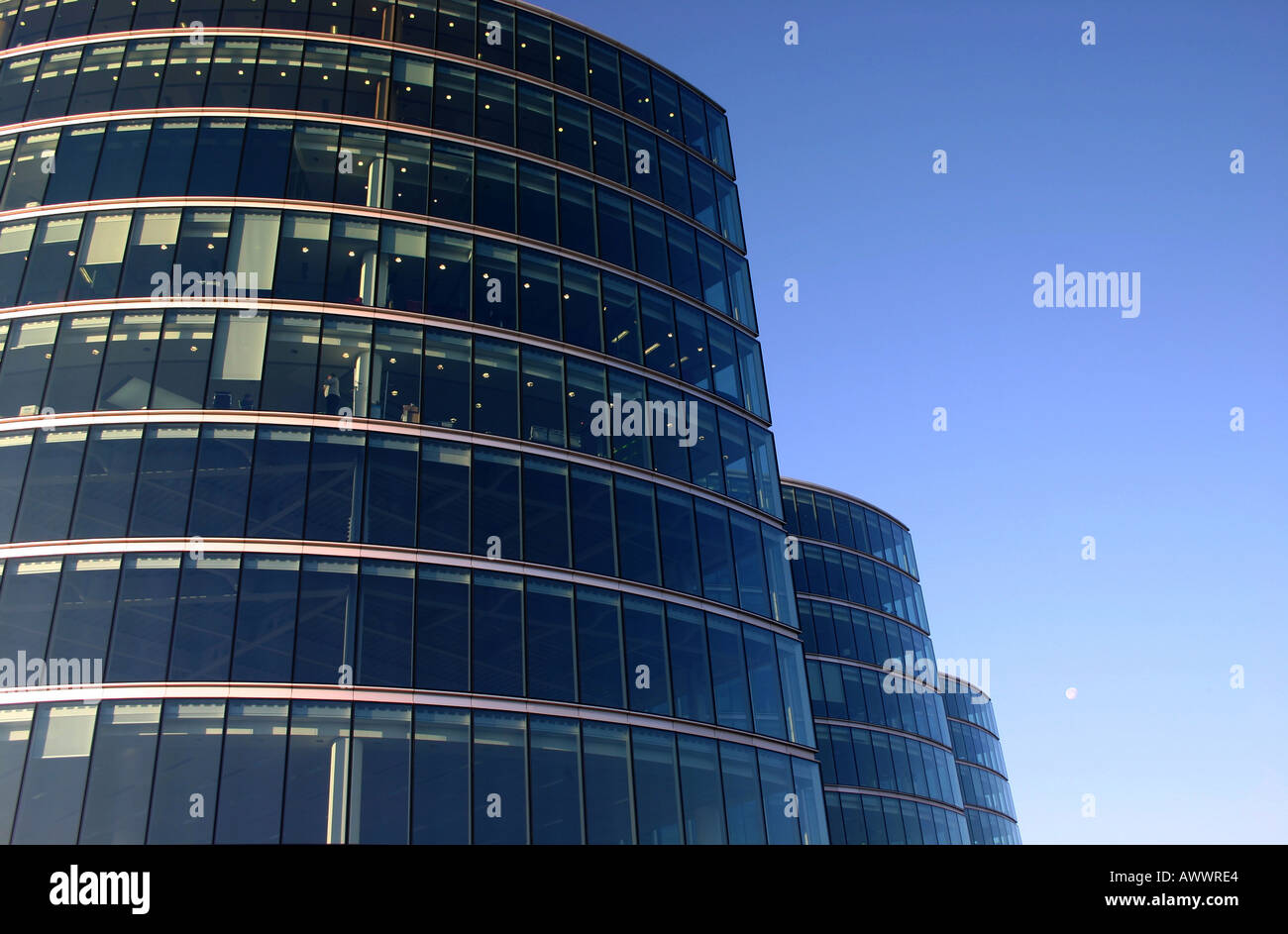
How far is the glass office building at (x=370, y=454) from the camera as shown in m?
25.6

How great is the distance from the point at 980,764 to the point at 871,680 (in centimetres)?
1875

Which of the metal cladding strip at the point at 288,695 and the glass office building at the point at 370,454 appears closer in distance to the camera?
the metal cladding strip at the point at 288,695

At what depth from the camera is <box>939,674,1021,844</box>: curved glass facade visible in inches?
2736

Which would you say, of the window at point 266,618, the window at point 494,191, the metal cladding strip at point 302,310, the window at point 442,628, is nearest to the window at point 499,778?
the window at point 442,628

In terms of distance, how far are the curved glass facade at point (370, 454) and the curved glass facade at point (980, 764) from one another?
135 feet

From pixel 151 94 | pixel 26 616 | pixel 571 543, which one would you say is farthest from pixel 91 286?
pixel 571 543

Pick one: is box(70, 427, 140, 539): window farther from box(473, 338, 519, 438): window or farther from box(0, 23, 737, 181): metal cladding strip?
box(0, 23, 737, 181): metal cladding strip

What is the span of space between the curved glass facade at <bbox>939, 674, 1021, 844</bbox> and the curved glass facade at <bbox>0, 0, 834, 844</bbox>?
1619 inches

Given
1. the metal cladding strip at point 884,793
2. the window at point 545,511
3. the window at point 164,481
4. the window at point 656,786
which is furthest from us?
the metal cladding strip at point 884,793

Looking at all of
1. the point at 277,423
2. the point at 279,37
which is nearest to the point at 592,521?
the point at 277,423

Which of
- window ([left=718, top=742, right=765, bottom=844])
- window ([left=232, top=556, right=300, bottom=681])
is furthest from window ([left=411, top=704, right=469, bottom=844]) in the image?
window ([left=718, top=742, right=765, bottom=844])

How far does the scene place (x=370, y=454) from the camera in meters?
29.1

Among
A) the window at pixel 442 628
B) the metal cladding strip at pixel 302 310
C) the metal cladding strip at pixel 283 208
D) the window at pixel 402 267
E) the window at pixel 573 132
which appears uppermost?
the window at pixel 573 132

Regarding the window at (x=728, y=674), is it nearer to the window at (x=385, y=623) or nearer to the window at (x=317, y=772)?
the window at (x=385, y=623)
